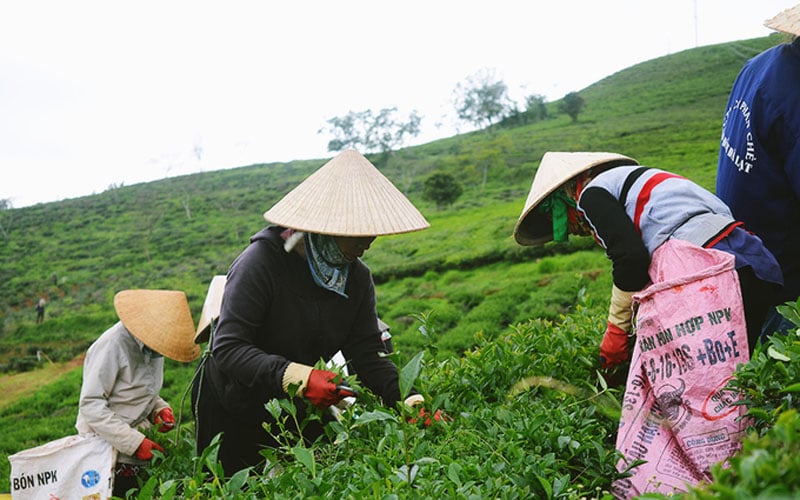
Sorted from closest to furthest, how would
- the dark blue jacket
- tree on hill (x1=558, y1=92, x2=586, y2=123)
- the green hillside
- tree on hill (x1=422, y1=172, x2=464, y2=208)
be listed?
the dark blue jacket → the green hillside → tree on hill (x1=422, y1=172, x2=464, y2=208) → tree on hill (x1=558, y1=92, x2=586, y2=123)

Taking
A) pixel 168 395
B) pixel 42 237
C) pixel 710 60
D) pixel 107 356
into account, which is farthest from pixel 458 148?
A: pixel 107 356

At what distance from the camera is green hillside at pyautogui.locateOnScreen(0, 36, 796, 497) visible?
9898 mm

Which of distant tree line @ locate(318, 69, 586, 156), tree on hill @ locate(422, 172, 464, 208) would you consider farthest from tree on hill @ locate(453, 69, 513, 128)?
tree on hill @ locate(422, 172, 464, 208)

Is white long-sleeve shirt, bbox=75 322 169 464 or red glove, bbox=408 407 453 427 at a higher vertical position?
red glove, bbox=408 407 453 427

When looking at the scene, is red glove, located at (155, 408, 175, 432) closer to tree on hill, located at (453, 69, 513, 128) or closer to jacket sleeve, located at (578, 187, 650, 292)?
jacket sleeve, located at (578, 187, 650, 292)

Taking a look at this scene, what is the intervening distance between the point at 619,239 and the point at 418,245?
16.8m

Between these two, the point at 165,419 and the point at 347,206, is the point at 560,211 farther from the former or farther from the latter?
the point at 165,419

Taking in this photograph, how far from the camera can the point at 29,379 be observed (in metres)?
13.5

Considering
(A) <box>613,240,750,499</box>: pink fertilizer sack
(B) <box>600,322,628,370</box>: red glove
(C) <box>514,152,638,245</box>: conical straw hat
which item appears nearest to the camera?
(A) <box>613,240,750,499</box>: pink fertilizer sack

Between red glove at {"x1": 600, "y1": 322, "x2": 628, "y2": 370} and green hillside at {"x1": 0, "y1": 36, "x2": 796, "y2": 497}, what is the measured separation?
0.31 feet

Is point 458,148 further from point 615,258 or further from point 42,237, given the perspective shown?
point 615,258

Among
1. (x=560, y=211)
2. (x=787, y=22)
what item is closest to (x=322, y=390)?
(x=560, y=211)

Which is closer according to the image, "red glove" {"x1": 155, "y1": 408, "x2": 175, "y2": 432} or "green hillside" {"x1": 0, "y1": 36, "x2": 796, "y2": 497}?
"red glove" {"x1": 155, "y1": 408, "x2": 175, "y2": 432}

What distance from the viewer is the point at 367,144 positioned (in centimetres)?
5469
